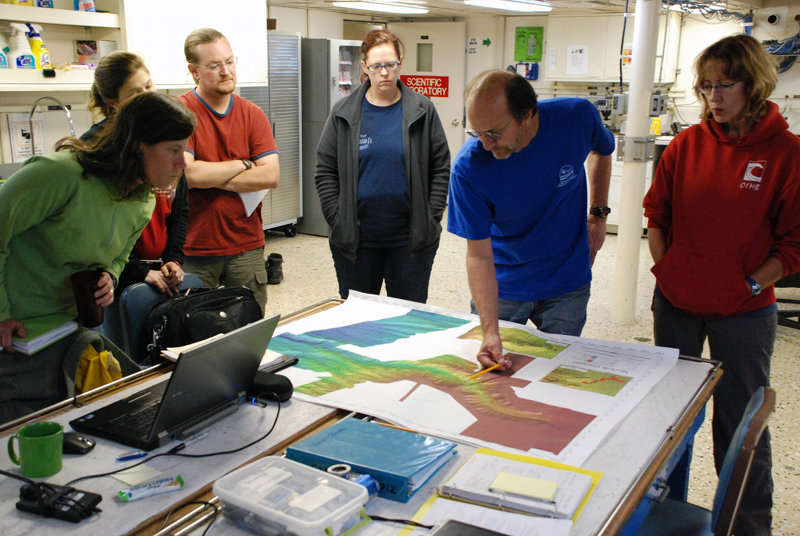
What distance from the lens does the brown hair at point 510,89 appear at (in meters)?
1.89

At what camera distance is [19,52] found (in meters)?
3.73

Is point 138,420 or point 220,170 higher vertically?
point 220,170

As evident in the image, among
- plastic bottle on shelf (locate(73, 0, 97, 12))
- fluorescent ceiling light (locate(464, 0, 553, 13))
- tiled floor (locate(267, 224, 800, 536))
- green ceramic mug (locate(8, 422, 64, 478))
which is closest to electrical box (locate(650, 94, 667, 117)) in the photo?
tiled floor (locate(267, 224, 800, 536))

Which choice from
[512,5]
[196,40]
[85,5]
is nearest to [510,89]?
[196,40]

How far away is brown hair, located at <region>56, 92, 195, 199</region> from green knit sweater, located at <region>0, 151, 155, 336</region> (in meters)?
0.03

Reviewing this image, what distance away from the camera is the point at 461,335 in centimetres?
206

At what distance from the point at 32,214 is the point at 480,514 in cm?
124

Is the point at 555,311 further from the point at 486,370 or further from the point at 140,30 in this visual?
the point at 140,30

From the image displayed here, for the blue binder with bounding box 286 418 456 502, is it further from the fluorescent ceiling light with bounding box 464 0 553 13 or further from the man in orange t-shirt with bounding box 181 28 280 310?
the fluorescent ceiling light with bounding box 464 0 553 13

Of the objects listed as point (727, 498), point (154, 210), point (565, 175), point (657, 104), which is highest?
point (657, 104)

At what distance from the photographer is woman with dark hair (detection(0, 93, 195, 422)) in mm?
1717

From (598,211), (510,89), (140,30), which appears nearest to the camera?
(510,89)

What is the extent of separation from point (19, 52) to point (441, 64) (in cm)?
529

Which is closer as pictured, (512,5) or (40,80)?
(40,80)
